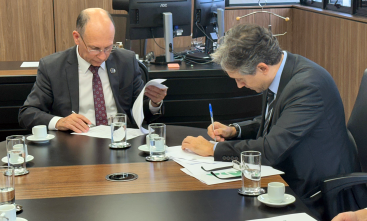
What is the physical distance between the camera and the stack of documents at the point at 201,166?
167 centimetres

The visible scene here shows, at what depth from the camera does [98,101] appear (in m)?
2.62

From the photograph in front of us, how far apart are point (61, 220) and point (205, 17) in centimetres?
303

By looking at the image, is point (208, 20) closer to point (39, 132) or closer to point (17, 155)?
point (39, 132)

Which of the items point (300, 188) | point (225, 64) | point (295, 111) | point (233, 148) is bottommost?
point (300, 188)

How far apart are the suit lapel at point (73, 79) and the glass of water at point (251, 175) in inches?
52.8

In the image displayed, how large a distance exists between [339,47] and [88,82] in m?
2.85

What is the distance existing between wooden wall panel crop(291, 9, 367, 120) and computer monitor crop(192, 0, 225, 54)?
119 centimetres

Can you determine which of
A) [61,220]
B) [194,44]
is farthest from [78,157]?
[194,44]

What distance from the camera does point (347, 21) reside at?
14.3 feet

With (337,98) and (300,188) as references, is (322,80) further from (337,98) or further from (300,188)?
(300,188)

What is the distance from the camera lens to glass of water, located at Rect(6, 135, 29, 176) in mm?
1740

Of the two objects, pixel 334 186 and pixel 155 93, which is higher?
pixel 155 93

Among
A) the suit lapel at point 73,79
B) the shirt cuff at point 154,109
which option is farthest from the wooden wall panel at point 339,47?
the suit lapel at point 73,79

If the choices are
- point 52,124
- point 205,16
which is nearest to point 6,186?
point 52,124
